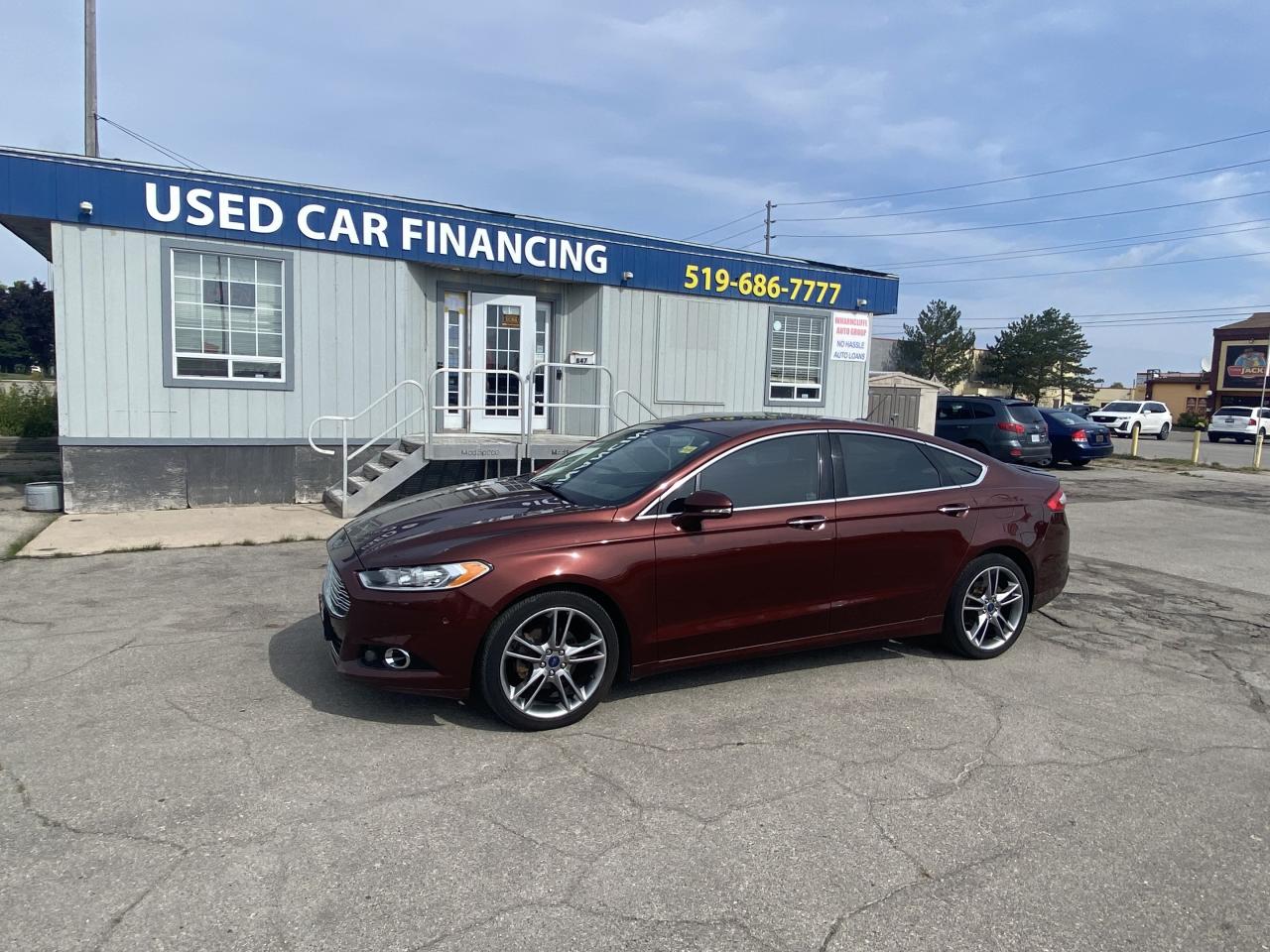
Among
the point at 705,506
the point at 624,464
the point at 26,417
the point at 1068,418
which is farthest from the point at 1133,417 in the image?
the point at 26,417

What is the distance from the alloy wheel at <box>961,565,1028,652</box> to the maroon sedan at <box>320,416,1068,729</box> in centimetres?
1

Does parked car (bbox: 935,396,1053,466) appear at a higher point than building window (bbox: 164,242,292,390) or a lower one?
lower

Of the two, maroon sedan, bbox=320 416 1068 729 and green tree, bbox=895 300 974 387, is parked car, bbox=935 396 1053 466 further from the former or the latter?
green tree, bbox=895 300 974 387

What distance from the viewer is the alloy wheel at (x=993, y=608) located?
5.41m

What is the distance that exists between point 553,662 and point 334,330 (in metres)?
8.51

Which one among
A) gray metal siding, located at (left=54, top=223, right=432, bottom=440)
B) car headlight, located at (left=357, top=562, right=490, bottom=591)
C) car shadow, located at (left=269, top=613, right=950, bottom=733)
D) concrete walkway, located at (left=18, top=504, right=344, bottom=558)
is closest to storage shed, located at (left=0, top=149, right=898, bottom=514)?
gray metal siding, located at (left=54, top=223, right=432, bottom=440)

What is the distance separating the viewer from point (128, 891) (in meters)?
2.78

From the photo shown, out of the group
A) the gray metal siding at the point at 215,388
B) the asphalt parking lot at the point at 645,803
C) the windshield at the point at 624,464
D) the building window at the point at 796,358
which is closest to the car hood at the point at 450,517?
the windshield at the point at 624,464

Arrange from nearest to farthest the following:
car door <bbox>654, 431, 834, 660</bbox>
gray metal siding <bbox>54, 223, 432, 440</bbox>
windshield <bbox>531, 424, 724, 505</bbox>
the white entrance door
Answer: car door <bbox>654, 431, 834, 660</bbox> < windshield <bbox>531, 424, 724, 505</bbox> < gray metal siding <bbox>54, 223, 432, 440</bbox> < the white entrance door

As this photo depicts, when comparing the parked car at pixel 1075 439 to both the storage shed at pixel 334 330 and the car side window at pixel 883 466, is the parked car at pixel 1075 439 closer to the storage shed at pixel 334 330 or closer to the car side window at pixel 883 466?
the storage shed at pixel 334 330

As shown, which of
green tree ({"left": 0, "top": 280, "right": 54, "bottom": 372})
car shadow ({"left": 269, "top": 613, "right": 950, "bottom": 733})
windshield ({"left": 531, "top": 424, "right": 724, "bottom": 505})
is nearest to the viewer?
car shadow ({"left": 269, "top": 613, "right": 950, "bottom": 733})

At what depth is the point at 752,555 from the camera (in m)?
4.58

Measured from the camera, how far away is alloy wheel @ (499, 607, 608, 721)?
408 cm

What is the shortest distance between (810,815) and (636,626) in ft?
4.19
